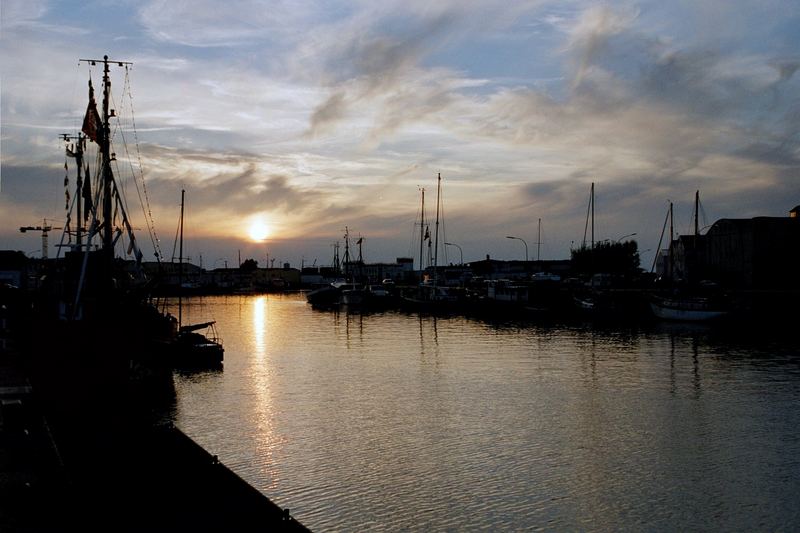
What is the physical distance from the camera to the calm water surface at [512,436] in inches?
963

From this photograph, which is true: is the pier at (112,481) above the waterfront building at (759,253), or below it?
below

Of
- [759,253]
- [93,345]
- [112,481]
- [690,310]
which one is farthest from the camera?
[759,253]

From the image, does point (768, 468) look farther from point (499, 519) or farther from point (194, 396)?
point (194, 396)

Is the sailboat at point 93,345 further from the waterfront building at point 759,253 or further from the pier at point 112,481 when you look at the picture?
the waterfront building at point 759,253

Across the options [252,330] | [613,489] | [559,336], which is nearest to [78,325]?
[613,489]

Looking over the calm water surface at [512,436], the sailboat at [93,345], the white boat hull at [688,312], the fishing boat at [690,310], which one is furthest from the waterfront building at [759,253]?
the sailboat at [93,345]

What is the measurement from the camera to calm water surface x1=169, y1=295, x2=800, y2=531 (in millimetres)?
24453

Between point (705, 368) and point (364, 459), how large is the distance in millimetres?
38311

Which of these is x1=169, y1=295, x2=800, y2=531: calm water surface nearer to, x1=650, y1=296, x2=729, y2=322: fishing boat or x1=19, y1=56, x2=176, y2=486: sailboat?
x1=19, y1=56, x2=176, y2=486: sailboat

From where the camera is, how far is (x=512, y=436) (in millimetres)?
34500

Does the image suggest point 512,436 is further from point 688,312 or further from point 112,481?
point 688,312

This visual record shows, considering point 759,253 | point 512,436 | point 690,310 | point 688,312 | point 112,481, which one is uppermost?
point 759,253

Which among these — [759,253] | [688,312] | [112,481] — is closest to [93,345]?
[112,481]

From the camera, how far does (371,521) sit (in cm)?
2316
